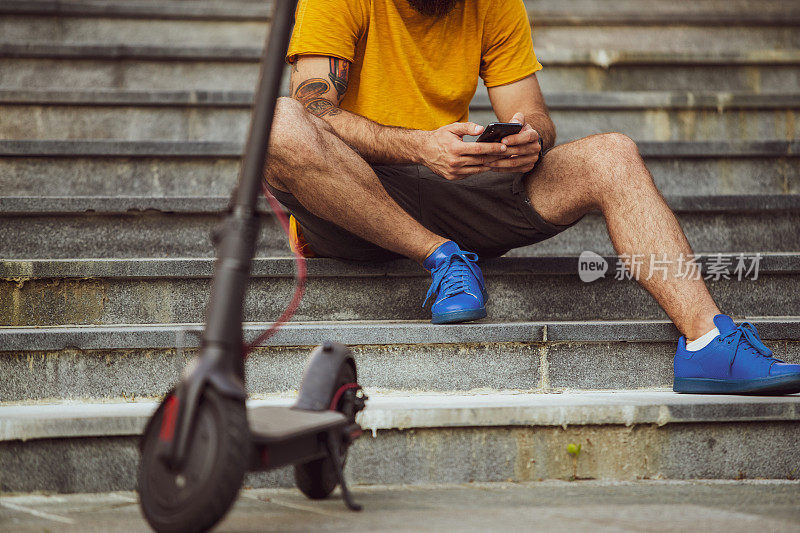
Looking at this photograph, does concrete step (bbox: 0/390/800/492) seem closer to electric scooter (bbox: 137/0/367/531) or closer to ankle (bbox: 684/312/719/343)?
ankle (bbox: 684/312/719/343)

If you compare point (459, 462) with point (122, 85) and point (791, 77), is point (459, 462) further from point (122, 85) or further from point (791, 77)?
point (791, 77)

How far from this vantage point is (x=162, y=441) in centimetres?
90

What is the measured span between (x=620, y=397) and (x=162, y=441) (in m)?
1.00

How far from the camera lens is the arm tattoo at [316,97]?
1876mm

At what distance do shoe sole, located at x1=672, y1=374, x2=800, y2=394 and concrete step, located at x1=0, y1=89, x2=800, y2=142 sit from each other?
148cm

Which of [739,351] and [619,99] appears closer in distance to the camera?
[739,351]

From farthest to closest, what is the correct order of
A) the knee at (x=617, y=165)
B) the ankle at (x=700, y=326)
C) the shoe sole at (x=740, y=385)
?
the knee at (x=617, y=165) → the ankle at (x=700, y=326) → the shoe sole at (x=740, y=385)

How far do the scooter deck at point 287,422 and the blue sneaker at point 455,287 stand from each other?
1.93ft

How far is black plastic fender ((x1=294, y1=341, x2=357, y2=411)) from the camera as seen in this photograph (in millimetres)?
1118

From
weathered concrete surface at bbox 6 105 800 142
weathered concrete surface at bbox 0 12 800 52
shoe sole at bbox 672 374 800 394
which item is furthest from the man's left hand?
weathered concrete surface at bbox 0 12 800 52

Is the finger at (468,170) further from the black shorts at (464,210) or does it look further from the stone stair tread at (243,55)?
the stone stair tread at (243,55)

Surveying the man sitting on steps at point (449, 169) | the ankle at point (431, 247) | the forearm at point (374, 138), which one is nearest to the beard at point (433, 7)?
the man sitting on steps at point (449, 169)

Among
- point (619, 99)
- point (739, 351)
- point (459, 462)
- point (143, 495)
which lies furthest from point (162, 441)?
point (619, 99)

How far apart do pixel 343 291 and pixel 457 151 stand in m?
0.47
